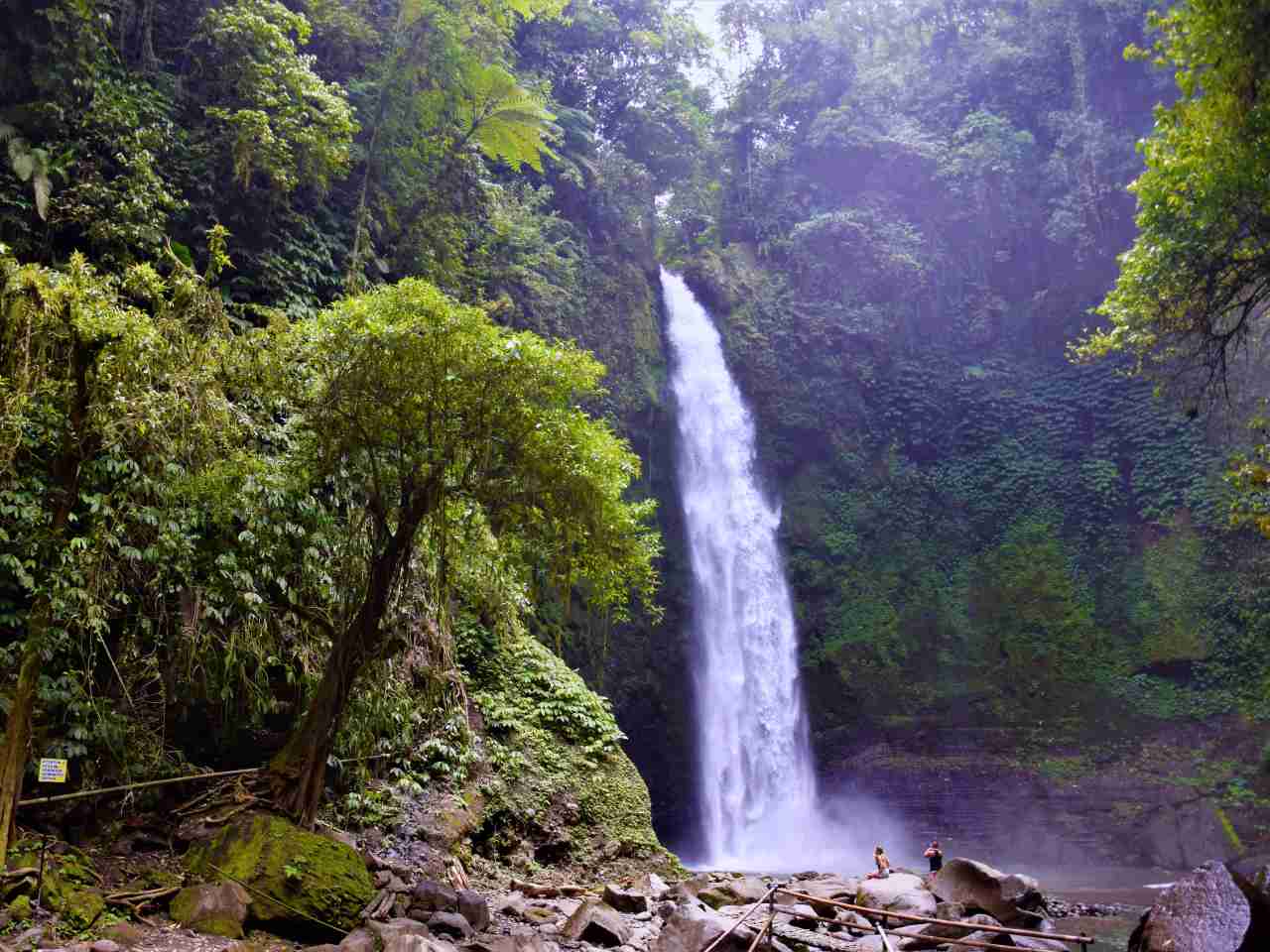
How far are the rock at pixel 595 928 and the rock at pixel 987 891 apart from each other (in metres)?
4.52

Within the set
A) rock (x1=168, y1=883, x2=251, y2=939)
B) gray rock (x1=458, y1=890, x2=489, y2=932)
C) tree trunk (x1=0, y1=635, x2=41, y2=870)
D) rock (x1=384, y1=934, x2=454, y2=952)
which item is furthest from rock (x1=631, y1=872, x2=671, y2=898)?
tree trunk (x1=0, y1=635, x2=41, y2=870)

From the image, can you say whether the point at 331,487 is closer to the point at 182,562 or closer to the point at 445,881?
the point at 182,562

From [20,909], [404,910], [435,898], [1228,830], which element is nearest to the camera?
[20,909]

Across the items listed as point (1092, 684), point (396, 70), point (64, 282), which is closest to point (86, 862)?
point (64, 282)

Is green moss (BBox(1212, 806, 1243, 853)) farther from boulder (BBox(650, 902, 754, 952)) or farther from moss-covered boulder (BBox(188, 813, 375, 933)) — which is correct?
moss-covered boulder (BBox(188, 813, 375, 933))

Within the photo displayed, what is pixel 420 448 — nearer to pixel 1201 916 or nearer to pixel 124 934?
pixel 124 934

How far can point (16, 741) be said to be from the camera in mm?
5816

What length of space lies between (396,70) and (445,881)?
36.2 ft

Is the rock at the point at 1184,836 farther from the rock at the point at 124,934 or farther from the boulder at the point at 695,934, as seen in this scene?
the rock at the point at 124,934

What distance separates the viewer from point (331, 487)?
26.9 feet

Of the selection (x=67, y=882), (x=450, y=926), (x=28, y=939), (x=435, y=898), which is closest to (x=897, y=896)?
(x=435, y=898)

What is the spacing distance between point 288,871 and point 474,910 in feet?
4.70

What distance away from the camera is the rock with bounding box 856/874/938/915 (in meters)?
9.50

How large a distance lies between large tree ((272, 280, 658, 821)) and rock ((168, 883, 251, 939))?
989 millimetres
